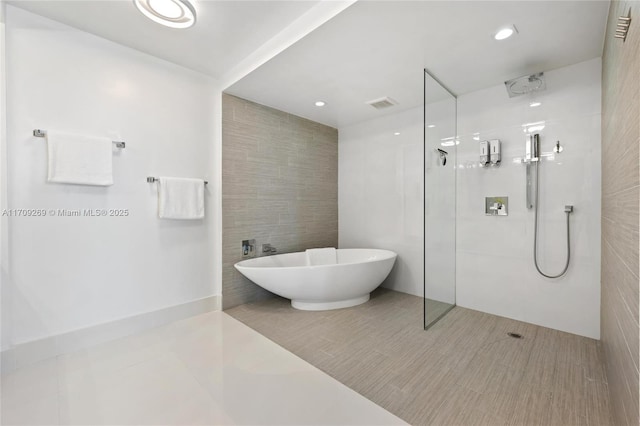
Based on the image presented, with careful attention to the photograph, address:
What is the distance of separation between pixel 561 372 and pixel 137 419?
2.56 m

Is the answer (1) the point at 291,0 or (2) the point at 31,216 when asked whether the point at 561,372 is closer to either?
(1) the point at 291,0

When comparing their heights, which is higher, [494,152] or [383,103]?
[383,103]

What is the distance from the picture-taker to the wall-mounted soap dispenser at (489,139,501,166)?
2.70m

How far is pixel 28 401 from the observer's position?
1.60 meters

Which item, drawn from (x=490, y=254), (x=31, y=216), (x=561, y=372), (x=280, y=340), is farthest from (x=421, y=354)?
(x=31, y=216)

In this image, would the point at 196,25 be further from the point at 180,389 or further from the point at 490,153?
the point at 490,153

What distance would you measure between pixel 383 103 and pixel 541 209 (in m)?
1.91

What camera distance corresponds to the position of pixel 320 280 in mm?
2762

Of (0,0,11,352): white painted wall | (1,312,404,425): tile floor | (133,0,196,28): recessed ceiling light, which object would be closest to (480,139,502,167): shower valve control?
(1,312,404,425): tile floor

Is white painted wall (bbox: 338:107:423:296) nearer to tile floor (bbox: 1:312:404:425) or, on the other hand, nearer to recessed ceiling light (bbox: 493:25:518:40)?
recessed ceiling light (bbox: 493:25:518:40)

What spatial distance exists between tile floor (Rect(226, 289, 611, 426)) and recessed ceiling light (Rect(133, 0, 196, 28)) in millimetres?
2487

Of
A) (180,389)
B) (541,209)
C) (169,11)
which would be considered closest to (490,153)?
(541,209)

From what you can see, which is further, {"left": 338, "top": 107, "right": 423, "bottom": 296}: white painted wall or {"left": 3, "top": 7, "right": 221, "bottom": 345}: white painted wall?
{"left": 338, "top": 107, "right": 423, "bottom": 296}: white painted wall

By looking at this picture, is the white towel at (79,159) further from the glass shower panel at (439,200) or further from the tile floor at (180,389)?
the glass shower panel at (439,200)
